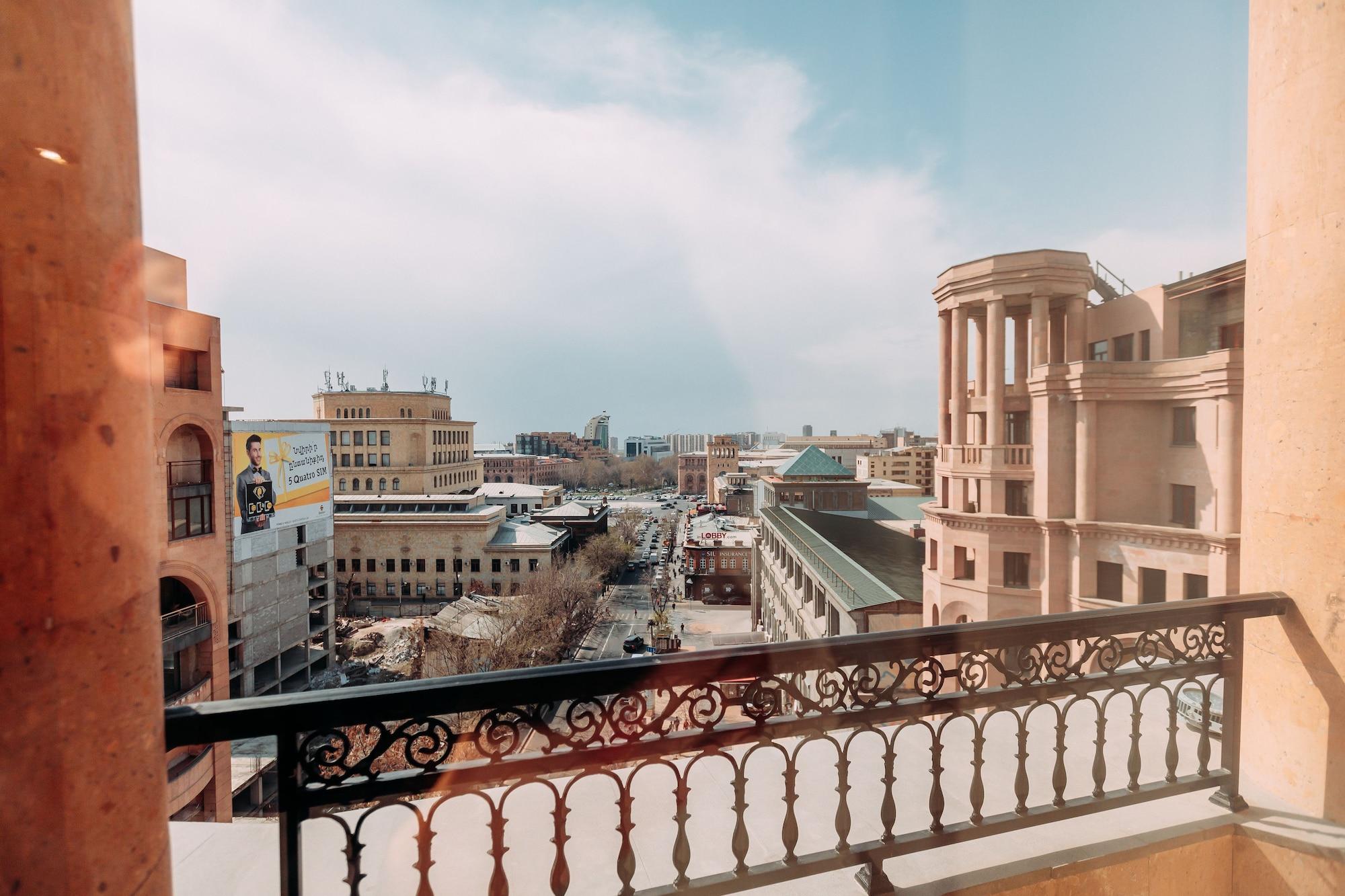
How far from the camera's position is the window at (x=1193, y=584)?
12.5 m

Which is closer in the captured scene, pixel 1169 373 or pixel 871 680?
pixel 871 680

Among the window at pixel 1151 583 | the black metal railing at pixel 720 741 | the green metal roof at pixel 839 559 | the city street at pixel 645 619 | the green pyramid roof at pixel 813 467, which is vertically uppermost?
the black metal railing at pixel 720 741

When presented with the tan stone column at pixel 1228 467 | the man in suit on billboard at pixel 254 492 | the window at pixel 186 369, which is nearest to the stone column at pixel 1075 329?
the tan stone column at pixel 1228 467

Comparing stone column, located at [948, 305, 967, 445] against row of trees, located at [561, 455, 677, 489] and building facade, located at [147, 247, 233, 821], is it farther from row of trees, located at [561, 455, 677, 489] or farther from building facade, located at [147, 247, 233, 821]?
row of trees, located at [561, 455, 677, 489]

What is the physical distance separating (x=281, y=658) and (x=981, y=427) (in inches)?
900

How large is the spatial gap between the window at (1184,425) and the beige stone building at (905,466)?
61.4 m

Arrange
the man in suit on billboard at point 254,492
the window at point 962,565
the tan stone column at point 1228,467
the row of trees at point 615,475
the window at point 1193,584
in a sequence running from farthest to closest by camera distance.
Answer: the row of trees at point 615,475
the man in suit on billboard at point 254,492
the window at point 962,565
the window at point 1193,584
the tan stone column at point 1228,467

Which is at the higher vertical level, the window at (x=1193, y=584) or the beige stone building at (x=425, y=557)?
the window at (x=1193, y=584)

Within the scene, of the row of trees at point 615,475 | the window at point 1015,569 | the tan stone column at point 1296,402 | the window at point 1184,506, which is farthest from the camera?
the row of trees at point 615,475

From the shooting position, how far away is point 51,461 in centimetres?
103

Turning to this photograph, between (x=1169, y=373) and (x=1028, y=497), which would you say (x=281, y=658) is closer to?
(x=1028, y=497)

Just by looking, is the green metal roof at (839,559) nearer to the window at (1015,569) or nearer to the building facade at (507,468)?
the window at (1015,569)

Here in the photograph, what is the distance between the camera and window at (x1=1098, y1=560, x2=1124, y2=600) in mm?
14031

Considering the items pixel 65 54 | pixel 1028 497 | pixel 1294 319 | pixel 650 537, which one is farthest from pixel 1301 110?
pixel 650 537
